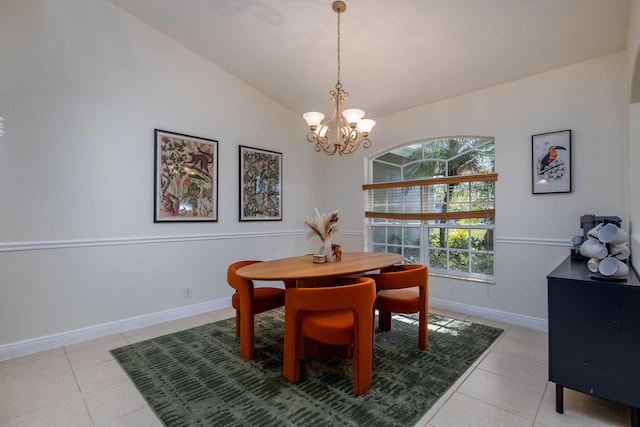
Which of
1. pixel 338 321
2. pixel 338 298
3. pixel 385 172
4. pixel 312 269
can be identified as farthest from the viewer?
pixel 385 172

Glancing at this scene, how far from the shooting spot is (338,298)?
1922mm

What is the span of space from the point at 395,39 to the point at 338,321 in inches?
103

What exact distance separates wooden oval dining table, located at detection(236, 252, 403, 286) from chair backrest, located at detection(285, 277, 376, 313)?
21 cm

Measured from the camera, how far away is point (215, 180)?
12.5 feet

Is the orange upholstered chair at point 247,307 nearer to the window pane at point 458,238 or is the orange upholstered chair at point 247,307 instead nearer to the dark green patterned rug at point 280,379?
the dark green patterned rug at point 280,379

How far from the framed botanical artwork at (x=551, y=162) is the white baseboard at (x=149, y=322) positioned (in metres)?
1.39

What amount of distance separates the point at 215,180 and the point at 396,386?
3.04 meters

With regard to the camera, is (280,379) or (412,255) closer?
(280,379)

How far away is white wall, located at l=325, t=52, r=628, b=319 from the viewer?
2.72m

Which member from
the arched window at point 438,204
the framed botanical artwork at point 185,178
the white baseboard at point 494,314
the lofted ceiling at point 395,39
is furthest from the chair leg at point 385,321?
the lofted ceiling at point 395,39

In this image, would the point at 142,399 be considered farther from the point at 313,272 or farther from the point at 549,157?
the point at 549,157

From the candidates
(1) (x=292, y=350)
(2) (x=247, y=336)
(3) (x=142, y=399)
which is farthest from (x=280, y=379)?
(3) (x=142, y=399)

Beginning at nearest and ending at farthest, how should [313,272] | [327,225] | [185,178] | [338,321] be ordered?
[338,321], [313,272], [327,225], [185,178]

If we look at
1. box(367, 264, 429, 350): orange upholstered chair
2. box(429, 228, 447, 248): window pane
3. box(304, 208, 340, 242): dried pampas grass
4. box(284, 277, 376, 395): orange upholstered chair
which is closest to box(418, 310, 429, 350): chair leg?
box(367, 264, 429, 350): orange upholstered chair
